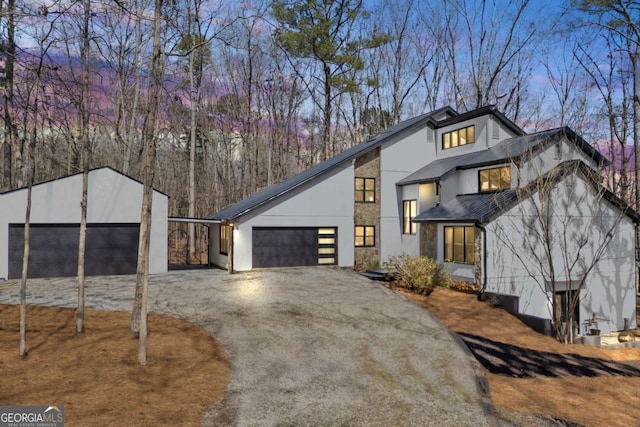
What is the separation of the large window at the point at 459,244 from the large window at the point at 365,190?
4947mm

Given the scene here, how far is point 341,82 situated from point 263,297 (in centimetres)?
2487

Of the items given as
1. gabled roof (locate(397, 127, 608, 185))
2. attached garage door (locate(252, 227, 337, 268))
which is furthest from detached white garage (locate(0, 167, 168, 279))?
gabled roof (locate(397, 127, 608, 185))

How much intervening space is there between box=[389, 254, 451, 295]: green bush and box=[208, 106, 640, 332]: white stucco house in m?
1.33

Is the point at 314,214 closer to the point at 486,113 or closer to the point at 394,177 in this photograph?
the point at 394,177

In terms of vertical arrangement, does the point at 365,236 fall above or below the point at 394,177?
below

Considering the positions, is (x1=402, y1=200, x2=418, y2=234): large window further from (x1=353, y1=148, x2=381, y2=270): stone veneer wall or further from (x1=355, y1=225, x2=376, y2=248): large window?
(x1=355, y1=225, x2=376, y2=248): large window

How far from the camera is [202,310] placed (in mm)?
12859

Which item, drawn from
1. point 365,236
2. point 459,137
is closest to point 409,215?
point 365,236

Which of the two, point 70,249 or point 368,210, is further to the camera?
point 368,210

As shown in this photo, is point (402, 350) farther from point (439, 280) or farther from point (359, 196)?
point (359, 196)

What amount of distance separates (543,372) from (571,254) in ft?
35.1

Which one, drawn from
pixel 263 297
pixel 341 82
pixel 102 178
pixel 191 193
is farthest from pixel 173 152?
pixel 263 297

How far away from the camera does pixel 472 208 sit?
61.7 ft

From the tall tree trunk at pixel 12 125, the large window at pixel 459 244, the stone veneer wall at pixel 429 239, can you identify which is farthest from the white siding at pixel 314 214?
the tall tree trunk at pixel 12 125
